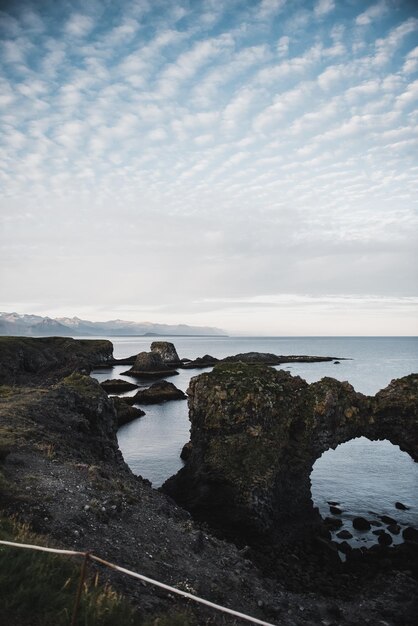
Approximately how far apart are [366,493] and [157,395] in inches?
1975

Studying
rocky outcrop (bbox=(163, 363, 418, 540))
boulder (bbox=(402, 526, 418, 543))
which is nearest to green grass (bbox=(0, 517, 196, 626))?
rocky outcrop (bbox=(163, 363, 418, 540))

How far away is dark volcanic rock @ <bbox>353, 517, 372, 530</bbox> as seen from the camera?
2833 centimetres

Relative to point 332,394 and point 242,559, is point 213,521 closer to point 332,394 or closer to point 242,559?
point 242,559

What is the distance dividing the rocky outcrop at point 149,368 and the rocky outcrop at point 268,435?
91.1 metres

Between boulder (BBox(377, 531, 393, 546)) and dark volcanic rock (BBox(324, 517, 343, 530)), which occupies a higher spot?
boulder (BBox(377, 531, 393, 546))

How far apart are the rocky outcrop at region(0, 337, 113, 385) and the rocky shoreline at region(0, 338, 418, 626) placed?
4981 centimetres

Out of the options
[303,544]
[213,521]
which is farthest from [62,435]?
[303,544]

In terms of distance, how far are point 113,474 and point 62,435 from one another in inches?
212

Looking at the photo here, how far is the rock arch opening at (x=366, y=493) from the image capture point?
91.8 feet

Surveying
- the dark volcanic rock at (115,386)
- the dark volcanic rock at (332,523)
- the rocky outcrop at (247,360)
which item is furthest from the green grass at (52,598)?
the rocky outcrop at (247,360)

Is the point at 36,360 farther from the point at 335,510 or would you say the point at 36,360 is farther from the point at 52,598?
the point at 52,598

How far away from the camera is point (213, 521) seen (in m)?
26.6

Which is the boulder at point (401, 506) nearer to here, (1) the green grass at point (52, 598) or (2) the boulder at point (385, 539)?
(2) the boulder at point (385, 539)

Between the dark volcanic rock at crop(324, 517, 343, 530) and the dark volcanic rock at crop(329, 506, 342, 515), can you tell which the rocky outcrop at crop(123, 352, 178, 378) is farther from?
the dark volcanic rock at crop(324, 517, 343, 530)
